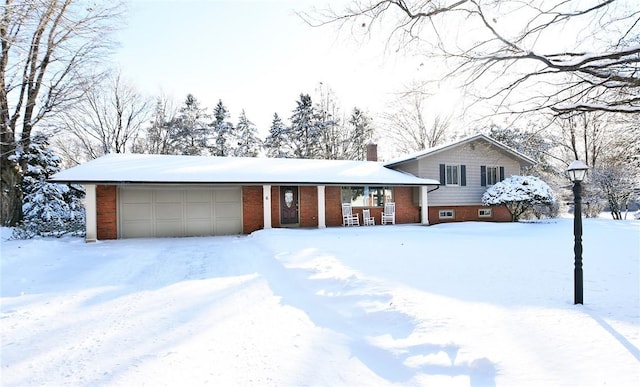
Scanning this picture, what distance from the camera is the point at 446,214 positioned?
57.6 ft

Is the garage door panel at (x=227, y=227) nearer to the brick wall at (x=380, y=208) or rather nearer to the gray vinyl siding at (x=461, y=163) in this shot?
the brick wall at (x=380, y=208)

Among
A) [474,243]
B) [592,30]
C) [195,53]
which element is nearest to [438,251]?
[474,243]

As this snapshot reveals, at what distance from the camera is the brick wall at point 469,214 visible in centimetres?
1726

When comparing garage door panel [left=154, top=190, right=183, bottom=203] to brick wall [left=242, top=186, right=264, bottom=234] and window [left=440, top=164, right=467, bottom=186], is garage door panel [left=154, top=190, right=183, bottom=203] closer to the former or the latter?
brick wall [left=242, top=186, right=264, bottom=234]

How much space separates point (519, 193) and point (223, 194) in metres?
→ 14.1

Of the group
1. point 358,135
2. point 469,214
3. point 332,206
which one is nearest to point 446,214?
point 469,214

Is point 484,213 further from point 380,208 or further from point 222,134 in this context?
point 222,134

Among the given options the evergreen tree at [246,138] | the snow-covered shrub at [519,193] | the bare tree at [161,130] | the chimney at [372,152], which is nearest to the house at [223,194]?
the snow-covered shrub at [519,193]

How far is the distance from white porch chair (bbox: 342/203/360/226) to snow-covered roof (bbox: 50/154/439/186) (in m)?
1.43

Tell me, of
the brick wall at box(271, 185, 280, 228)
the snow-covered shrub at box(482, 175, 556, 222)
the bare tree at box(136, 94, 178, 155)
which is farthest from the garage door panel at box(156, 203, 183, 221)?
the bare tree at box(136, 94, 178, 155)

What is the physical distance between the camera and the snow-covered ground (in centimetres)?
281

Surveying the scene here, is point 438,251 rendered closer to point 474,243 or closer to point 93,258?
point 474,243

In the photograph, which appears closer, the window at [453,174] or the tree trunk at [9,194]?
the tree trunk at [9,194]

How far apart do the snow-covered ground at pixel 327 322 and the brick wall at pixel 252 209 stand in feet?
20.5
